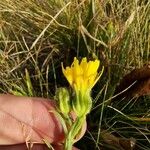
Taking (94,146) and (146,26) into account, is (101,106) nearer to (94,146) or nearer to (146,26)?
(94,146)

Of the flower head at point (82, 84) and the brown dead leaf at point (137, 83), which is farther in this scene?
the brown dead leaf at point (137, 83)

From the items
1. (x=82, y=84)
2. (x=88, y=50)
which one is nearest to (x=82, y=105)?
(x=82, y=84)

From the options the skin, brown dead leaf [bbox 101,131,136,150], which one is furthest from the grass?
the skin

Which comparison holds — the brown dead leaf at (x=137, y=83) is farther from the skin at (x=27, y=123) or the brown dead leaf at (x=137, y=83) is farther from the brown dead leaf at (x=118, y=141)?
the skin at (x=27, y=123)

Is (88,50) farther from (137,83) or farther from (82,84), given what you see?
(82,84)

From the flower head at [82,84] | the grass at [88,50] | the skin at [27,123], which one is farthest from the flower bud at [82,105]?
the grass at [88,50]

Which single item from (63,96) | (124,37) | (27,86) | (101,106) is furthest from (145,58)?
(63,96)
